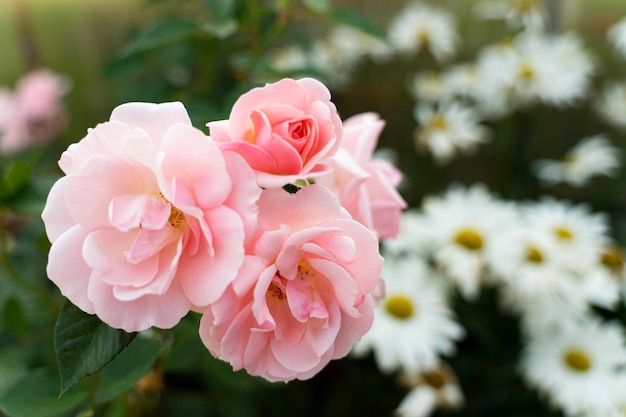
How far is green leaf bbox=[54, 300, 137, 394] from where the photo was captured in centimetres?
26

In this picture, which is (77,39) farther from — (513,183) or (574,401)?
(574,401)

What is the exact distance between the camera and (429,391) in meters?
0.66

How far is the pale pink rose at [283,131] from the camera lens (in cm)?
26

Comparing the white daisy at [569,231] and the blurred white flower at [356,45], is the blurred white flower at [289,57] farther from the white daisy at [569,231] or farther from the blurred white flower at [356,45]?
the white daisy at [569,231]

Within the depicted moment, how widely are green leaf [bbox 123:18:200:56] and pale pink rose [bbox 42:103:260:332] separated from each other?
0.25 metres

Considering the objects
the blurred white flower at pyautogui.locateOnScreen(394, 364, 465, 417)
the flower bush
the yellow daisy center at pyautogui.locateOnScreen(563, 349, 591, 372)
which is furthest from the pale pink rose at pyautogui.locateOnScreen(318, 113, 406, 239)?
the yellow daisy center at pyautogui.locateOnScreen(563, 349, 591, 372)

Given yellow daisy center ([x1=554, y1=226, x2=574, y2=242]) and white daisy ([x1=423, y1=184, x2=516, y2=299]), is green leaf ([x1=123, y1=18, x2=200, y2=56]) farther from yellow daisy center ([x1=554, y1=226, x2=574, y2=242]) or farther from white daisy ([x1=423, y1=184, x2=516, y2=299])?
yellow daisy center ([x1=554, y1=226, x2=574, y2=242])

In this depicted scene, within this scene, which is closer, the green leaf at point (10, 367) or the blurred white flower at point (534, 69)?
the green leaf at point (10, 367)

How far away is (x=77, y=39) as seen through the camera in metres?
1.51

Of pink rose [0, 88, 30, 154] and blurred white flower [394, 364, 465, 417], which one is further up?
blurred white flower [394, 364, 465, 417]

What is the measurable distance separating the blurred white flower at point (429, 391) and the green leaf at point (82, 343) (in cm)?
45

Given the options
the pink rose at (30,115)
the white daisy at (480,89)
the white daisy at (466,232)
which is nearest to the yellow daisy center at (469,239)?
the white daisy at (466,232)

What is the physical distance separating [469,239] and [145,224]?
56 centimetres

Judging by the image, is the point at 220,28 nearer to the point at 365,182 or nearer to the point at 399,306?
the point at 365,182
